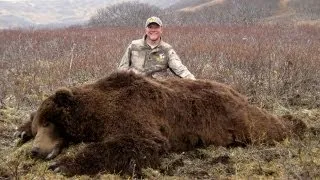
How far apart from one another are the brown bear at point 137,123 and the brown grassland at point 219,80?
14 centimetres

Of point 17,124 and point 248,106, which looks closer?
point 248,106

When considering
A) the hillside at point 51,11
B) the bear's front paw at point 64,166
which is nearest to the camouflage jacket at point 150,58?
the bear's front paw at point 64,166

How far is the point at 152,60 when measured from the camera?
7328mm

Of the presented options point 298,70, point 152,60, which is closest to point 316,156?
point 152,60

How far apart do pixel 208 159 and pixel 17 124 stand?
10.0ft

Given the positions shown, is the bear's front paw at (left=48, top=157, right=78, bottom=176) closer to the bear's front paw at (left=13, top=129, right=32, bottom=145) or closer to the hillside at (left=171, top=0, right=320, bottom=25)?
the bear's front paw at (left=13, top=129, right=32, bottom=145)

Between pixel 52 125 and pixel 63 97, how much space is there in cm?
31

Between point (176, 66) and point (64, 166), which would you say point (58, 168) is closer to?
point (64, 166)

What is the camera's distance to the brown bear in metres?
4.56

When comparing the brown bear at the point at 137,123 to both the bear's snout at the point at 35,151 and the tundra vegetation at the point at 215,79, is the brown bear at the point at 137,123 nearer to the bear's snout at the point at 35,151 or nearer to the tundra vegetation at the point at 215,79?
the bear's snout at the point at 35,151

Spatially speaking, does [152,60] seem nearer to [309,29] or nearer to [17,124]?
[17,124]

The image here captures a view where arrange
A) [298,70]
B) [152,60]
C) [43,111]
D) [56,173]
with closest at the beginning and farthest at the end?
[56,173]
[43,111]
[152,60]
[298,70]

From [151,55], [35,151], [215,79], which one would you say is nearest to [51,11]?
[215,79]

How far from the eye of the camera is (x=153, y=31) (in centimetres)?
720
